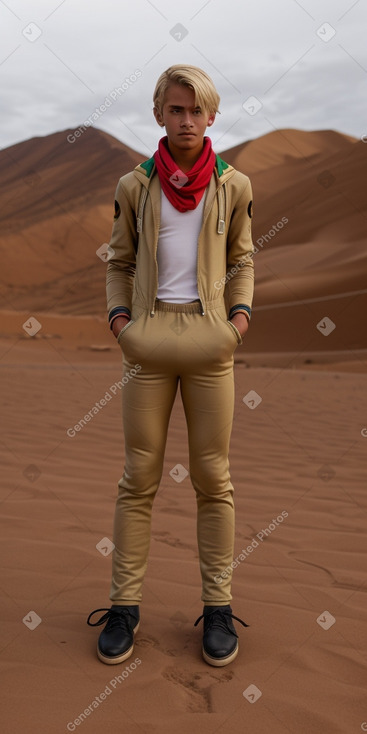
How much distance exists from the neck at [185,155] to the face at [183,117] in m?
0.03

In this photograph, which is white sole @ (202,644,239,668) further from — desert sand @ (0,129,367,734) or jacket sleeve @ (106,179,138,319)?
jacket sleeve @ (106,179,138,319)

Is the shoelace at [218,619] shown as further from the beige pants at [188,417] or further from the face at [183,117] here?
the face at [183,117]

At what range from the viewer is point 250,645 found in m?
2.52

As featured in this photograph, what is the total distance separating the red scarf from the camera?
7.77 ft

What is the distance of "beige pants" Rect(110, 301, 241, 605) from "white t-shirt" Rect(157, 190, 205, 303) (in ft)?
0.18

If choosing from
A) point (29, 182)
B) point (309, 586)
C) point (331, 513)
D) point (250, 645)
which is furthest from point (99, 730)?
A: point (29, 182)

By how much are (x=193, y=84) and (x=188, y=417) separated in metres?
1.14

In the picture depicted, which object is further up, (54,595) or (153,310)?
(153,310)

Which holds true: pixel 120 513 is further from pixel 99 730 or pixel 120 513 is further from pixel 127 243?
pixel 127 243

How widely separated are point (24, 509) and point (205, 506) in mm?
1680

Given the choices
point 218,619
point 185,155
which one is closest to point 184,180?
point 185,155

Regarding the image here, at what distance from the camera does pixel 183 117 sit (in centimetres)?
232

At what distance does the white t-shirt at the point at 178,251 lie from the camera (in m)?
2.43

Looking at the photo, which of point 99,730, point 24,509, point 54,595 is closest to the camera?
point 99,730
